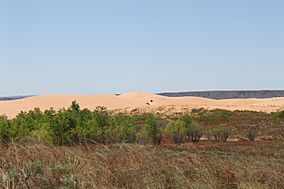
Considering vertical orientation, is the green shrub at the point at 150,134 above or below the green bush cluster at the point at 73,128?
below

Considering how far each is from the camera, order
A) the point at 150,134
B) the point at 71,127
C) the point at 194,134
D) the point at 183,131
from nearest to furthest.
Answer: the point at 71,127, the point at 150,134, the point at 183,131, the point at 194,134

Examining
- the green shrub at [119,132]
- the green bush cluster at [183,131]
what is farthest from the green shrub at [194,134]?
the green shrub at [119,132]

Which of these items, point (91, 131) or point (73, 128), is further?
point (73, 128)

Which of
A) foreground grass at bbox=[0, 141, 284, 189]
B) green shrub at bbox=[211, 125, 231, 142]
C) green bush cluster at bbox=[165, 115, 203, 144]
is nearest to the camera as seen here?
foreground grass at bbox=[0, 141, 284, 189]

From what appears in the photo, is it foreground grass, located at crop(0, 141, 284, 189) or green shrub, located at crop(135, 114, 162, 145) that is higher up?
foreground grass, located at crop(0, 141, 284, 189)

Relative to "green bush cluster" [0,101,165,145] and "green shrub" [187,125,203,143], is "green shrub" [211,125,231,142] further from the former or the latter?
"green bush cluster" [0,101,165,145]

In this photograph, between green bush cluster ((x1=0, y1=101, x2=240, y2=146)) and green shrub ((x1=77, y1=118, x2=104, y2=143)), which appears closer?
green bush cluster ((x1=0, y1=101, x2=240, y2=146))

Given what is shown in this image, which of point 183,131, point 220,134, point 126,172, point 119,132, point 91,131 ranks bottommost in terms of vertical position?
point 220,134

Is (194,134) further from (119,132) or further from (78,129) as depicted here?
(78,129)

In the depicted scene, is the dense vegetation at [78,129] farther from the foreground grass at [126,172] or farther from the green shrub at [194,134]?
the foreground grass at [126,172]

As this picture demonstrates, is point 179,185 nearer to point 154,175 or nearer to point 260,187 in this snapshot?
point 154,175

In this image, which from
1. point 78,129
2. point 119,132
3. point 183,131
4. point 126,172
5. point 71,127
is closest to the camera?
point 126,172

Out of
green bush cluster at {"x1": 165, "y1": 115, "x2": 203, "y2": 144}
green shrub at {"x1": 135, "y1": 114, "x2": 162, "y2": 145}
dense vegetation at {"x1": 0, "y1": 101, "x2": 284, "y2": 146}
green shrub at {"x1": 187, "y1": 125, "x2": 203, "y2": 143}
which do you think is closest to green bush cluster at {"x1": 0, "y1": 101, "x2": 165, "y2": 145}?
dense vegetation at {"x1": 0, "y1": 101, "x2": 284, "y2": 146}

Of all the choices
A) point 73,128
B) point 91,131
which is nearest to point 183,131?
point 91,131
